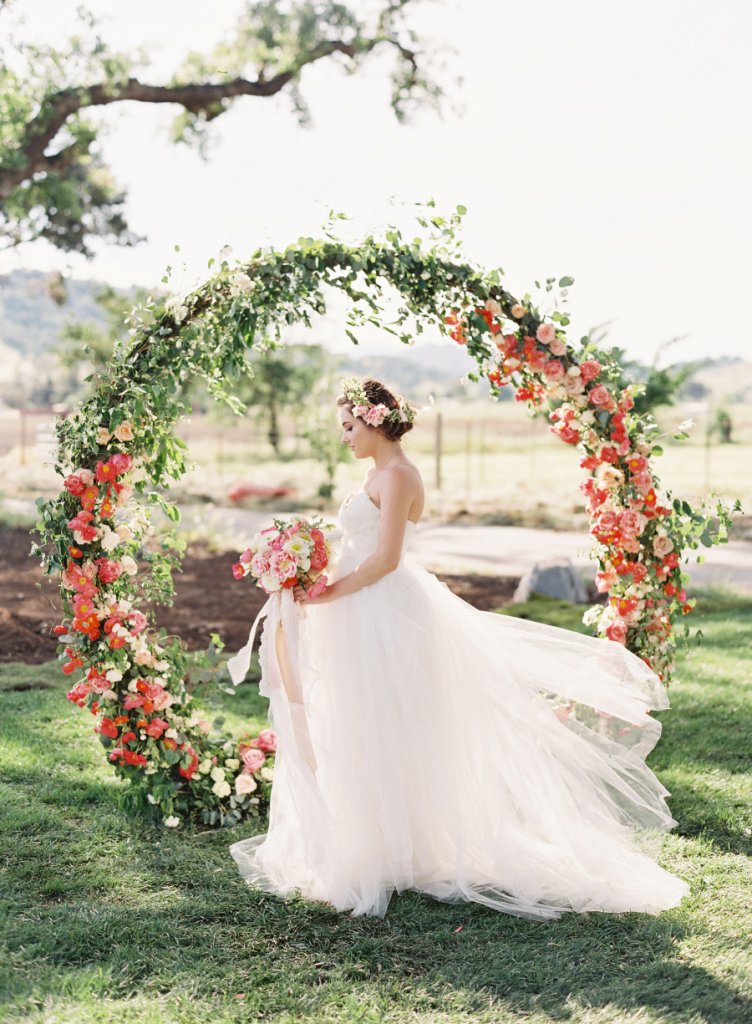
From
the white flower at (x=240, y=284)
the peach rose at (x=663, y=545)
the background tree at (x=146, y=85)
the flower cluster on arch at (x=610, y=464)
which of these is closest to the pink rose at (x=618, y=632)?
the flower cluster on arch at (x=610, y=464)

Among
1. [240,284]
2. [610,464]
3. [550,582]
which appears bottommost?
[550,582]

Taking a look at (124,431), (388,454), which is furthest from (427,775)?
(124,431)

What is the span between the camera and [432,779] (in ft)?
13.5

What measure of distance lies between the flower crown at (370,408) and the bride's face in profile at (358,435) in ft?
0.11

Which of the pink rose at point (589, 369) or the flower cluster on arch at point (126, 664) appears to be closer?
the flower cluster on arch at point (126, 664)

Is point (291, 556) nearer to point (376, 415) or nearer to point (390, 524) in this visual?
point (390, 524)

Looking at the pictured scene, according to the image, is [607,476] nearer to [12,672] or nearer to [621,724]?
[621,724]

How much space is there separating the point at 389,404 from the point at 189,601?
5.91 metres

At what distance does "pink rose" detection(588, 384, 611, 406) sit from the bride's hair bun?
3.83 feet

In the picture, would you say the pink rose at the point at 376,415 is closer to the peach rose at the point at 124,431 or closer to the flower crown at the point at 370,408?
the flower crown at the point at 370,408

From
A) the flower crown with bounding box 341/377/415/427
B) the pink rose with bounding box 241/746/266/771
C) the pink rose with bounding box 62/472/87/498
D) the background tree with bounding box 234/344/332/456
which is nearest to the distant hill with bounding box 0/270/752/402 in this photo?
the background tree with bounding box 234/344/332/456

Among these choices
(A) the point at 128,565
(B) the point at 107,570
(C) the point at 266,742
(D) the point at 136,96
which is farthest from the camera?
(D) the point at 136,96

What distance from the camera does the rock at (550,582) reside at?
32.1 ft

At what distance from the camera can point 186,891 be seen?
A: 4.10 metres
